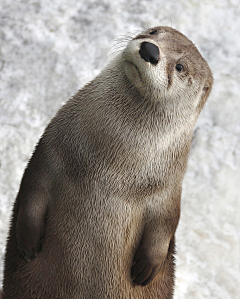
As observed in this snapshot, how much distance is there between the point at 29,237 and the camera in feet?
6.24

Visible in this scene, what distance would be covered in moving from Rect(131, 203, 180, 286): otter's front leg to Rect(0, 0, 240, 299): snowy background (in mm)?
840

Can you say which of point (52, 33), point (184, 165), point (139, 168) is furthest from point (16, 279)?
point (52, 33)

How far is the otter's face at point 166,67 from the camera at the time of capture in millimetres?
1589

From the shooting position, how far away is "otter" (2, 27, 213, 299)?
5.80 feet

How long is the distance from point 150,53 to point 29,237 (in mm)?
942

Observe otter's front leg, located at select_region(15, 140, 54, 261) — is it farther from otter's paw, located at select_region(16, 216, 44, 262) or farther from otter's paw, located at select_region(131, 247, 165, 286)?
otter's paw, located at select_region(131, 247, 165, 286)

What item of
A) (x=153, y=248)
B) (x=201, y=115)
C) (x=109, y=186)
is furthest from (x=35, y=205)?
(x=201, y=115)

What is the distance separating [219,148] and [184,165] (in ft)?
3.66

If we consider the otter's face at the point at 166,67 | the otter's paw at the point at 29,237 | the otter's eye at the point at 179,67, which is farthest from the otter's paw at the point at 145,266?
the otter's eye at the point at 179,67

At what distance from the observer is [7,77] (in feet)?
9.82

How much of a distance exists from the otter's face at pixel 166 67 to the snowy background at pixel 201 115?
1.14 m

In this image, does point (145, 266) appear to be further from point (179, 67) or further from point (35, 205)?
point (179, 67)

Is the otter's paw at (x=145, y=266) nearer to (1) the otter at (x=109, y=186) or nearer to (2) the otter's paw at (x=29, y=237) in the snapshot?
(1) the otter at (x=109, y=186)

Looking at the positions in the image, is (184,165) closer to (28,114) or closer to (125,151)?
(125,151)
